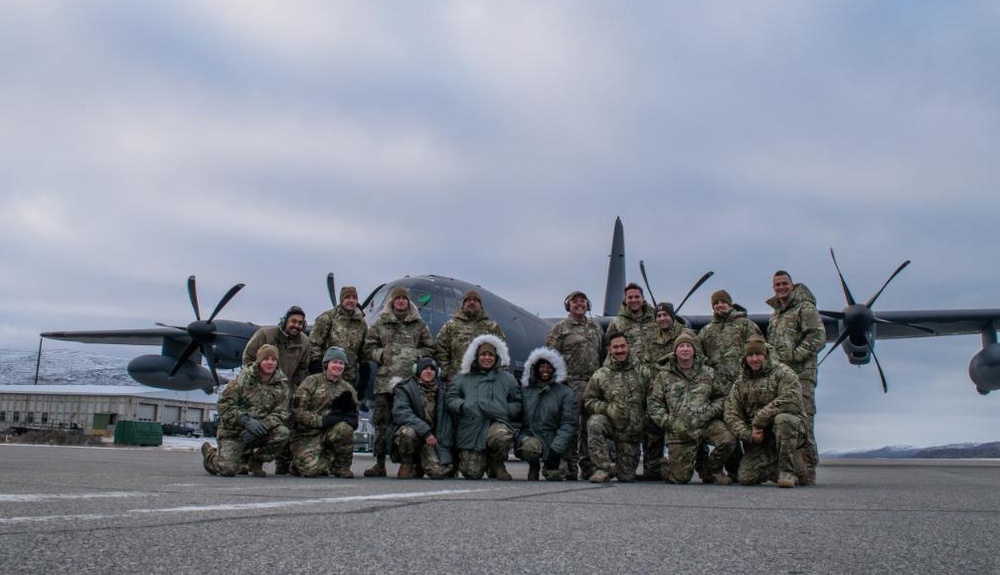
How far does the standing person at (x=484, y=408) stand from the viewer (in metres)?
8.56

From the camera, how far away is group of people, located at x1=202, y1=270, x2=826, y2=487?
8125mm

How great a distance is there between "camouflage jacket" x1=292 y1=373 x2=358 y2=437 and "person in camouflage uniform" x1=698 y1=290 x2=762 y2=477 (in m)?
4.15

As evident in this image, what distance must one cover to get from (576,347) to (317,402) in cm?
334

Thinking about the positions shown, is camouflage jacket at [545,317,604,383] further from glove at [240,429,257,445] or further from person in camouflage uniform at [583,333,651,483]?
glove at [240,429,257,445]

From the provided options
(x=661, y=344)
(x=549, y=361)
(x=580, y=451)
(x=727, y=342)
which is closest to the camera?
(x=549, y=361)

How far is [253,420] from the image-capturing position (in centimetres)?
802

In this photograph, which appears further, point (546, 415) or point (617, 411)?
point (546, 415)

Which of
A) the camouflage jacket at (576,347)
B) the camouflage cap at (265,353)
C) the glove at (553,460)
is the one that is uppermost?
the camouflage jacket at (576,347)

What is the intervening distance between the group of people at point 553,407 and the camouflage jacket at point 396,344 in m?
0.02

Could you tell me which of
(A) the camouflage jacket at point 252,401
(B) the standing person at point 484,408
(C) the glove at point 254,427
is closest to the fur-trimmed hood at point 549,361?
(B) the standing person at point 484,408

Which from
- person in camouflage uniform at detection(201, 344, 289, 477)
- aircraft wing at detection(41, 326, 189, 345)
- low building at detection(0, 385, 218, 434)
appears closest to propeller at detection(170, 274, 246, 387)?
aircraft wing at detection(41, 326, 189, 345)

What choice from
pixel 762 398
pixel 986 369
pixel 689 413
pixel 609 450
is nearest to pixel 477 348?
pixel 609 450

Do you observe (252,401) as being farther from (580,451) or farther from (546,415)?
(580,451)

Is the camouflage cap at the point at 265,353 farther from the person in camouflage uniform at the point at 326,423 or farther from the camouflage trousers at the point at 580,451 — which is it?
the camouflage trousers at the point at 580,451
